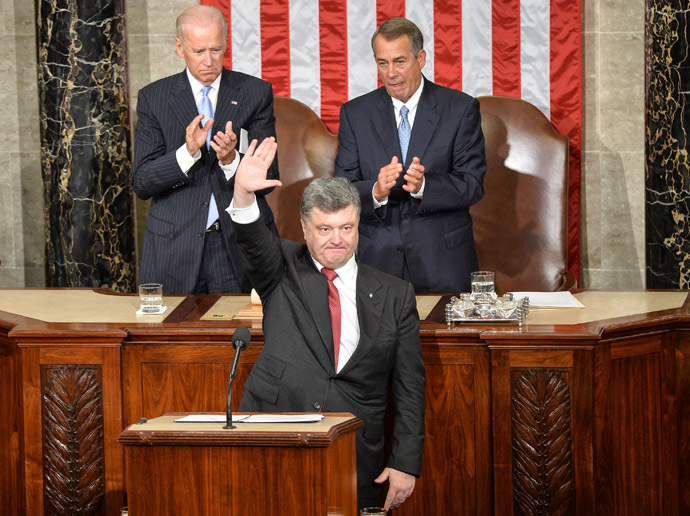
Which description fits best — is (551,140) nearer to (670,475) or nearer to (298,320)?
(670,475)

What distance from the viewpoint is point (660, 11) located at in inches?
239

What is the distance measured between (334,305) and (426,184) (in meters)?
1.32

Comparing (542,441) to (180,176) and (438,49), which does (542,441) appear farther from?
(438,49)

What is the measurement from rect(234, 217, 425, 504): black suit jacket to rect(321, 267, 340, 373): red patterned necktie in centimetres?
3

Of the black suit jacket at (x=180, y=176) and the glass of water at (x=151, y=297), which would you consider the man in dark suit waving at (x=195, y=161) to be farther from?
the glass of water at (x=151, y=297)

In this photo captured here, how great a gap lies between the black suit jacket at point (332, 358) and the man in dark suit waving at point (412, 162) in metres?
1.23

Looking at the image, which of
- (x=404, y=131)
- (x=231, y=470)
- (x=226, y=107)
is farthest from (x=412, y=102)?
(x=231, y=470)

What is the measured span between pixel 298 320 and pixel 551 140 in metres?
3.12

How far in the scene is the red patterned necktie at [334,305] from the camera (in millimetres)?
3514

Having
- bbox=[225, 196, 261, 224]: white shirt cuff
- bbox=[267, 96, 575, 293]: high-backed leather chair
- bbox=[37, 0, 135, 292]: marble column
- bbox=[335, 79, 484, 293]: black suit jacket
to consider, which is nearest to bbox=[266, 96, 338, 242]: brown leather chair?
bbox=[267, 96, 575, 293]: high-backed leather chair

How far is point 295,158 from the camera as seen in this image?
6320mm

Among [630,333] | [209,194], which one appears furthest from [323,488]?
[209,194]

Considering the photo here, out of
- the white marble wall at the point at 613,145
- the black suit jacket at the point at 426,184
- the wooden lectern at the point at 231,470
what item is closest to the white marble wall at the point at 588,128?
the white marble wall at the point at 613,145

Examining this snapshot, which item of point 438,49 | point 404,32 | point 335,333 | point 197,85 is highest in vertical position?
point 438,49
